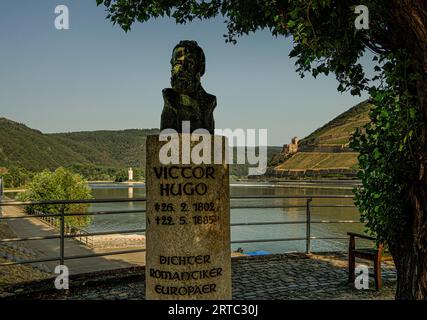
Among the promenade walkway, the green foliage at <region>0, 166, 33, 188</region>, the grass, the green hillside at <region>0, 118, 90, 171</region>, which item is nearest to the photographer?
the promenade walkway

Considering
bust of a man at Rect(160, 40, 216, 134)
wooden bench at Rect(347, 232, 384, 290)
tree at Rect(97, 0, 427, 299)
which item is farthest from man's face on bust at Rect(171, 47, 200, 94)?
wooden bench at Rect(347, 232, 384, 290)

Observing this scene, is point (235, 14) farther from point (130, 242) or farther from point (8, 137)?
point (8, 137)

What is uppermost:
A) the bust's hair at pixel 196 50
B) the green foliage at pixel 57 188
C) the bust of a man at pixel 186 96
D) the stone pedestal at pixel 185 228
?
the bust's hair at pixel 196 50

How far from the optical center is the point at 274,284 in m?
6.59

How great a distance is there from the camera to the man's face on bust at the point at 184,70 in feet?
14.2

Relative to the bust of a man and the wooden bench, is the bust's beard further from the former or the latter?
the wooden bench

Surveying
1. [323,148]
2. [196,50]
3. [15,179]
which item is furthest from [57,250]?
[323,148]

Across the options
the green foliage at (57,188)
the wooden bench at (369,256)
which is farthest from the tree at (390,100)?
the green foliage at (57,188)

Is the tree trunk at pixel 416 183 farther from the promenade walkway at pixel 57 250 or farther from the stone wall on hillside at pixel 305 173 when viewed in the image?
the stone wall on hillside at pixel 305 173

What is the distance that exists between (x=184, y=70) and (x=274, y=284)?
12.3ft

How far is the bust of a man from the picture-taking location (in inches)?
169

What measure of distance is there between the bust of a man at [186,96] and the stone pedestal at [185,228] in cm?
24

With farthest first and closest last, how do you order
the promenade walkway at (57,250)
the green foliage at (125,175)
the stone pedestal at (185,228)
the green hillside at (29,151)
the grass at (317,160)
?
the green foliage at (125,175), the green hillside at (29,151), the grass at (317,160), the promenade walkway at (57,250), the stone pedestal at (185,228)

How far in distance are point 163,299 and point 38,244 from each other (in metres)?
31.1
